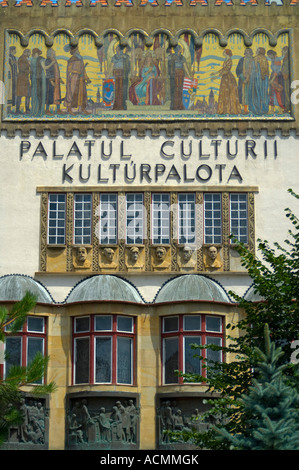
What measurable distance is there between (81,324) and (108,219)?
4.10 meters

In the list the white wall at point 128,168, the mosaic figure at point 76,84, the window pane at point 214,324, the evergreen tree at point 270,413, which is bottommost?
the evergreen tree at point 270,413

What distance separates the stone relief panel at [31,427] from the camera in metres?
38.3

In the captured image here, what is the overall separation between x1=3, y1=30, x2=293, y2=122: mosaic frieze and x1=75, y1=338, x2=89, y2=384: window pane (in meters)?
8.47

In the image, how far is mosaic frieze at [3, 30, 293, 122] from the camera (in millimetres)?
42406

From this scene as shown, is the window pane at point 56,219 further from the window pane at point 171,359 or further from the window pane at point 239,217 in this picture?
the window pane at point 239,217

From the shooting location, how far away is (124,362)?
129ft

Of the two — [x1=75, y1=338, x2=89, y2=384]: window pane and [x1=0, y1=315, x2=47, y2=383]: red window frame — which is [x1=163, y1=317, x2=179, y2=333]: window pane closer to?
[x1=75, y1=338, x2=89, y2=384]: window pane

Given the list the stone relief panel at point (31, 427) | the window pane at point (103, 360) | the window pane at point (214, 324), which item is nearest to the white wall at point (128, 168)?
the window pane at point (214, 324)

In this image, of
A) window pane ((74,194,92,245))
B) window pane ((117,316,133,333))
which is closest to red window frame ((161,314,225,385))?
window pane ((117,316,133,333))

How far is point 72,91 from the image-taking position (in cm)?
4256

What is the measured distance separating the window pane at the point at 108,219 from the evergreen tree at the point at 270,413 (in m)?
17.4

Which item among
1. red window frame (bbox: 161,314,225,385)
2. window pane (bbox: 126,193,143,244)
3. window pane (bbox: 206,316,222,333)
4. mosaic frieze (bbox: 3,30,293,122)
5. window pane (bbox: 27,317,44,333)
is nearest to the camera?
red window frame (bbox: 161,314,225,385)

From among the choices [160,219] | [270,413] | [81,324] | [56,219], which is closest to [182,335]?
[81,324]
